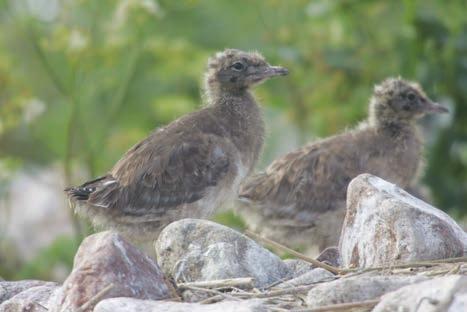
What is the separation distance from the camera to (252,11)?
45.3 ft

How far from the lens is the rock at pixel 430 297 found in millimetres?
5090

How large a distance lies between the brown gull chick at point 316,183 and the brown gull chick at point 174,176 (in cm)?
65

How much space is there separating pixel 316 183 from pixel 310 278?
11.5ft

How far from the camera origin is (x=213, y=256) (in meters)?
6.59

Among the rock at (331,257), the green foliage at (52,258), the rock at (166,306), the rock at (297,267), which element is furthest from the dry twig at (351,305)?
the green foliage at (52,258)

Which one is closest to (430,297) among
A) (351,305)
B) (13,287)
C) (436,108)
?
(351,305)

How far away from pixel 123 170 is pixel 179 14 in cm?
553

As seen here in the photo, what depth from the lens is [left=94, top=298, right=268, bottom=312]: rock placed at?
557cm

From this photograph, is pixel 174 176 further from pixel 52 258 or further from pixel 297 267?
pixel 52 258

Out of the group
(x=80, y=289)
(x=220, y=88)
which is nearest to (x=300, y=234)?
(x=220, y=88)

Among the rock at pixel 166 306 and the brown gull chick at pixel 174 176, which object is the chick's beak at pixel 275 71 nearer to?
the brown gull chick at pixel 174 176

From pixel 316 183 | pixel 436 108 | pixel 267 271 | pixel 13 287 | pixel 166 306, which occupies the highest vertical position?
pixel 436 108

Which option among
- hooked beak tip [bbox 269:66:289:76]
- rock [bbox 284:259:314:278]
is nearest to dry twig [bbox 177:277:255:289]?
rock [bbox 284:259:314:278]

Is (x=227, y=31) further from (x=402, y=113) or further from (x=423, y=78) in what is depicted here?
(x=402, y=113)
